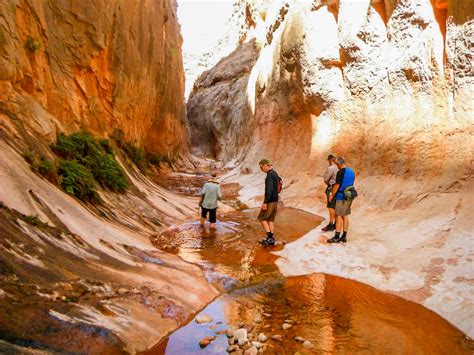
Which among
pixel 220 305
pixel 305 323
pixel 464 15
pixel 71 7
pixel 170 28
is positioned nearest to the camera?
pixel 305 323

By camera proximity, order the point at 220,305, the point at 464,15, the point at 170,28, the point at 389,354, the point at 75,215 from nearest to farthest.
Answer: the point at 389,354 → the point at 220,305 → the point at 75,215 → the point at 464,15 → the point at 170,28

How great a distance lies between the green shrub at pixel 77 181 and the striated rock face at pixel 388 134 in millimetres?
4360

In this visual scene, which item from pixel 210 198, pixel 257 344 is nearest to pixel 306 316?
pixel 257 344

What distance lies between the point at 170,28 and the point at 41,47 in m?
17.5

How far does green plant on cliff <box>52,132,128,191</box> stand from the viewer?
8.27 m

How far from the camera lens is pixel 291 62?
15.1 m

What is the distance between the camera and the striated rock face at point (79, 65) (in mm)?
7488

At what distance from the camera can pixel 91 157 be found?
354 inches

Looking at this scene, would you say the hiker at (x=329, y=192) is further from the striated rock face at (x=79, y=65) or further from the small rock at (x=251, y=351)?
the striated rock face at (x=79, y=65)

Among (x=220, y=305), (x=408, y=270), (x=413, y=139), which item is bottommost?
(x=220, y=305)

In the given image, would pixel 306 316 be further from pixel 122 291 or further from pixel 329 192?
pixel 329 192

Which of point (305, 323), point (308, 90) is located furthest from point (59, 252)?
point (308, 90)

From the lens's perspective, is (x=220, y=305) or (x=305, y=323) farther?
(x=220, y=305)

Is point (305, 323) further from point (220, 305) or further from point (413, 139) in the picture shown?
point (413, 139)
